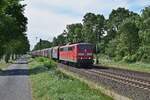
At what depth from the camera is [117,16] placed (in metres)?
148

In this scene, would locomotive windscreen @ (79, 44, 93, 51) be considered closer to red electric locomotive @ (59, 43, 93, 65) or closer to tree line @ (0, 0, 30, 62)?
red electric locomotive @ (59, 43, 93, 65)

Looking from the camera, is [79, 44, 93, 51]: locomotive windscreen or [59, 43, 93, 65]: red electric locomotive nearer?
[59, 43, 93, 65]: red electric locomotive

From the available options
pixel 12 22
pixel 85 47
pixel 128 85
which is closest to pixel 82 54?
pixel 85 47

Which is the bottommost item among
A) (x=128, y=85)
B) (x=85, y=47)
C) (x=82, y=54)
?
(x=128, y=85)

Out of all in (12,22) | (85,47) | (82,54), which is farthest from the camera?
(85,47)

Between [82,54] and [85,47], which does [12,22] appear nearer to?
[82,54]

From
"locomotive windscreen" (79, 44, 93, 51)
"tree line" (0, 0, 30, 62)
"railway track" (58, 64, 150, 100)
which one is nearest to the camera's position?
"railway track" (58, 64, 150, 100)

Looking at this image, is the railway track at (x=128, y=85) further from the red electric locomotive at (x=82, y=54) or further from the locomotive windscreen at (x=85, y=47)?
the locomotive windscreen at (x=85, y=47)

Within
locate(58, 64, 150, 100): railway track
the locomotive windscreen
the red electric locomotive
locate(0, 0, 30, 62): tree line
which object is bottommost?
locate(58, 64, 150, 100): railway track

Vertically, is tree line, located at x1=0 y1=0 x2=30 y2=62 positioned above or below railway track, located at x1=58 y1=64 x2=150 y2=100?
above

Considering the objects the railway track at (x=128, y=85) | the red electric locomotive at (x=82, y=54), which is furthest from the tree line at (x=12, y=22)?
the railway track at (x=128, y=85)

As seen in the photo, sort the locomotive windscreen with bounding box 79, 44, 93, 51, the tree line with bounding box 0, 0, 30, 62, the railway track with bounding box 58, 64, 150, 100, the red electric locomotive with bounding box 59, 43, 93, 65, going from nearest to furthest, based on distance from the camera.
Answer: the railway track with bounding box 58, 64, 150, 100 → the tree line with bounding box 0, 0, 30, 62 → the red electric locomotive with bounding box 59, 43, 93, 65 → the locomotive windscreen with bounding box 79, 44, 93, 51

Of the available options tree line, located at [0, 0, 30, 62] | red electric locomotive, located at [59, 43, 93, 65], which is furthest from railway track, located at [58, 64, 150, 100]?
red electric locomotive, located at [59, 43, 93, 65]

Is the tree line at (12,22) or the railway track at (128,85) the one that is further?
the tree line at (12,22)
